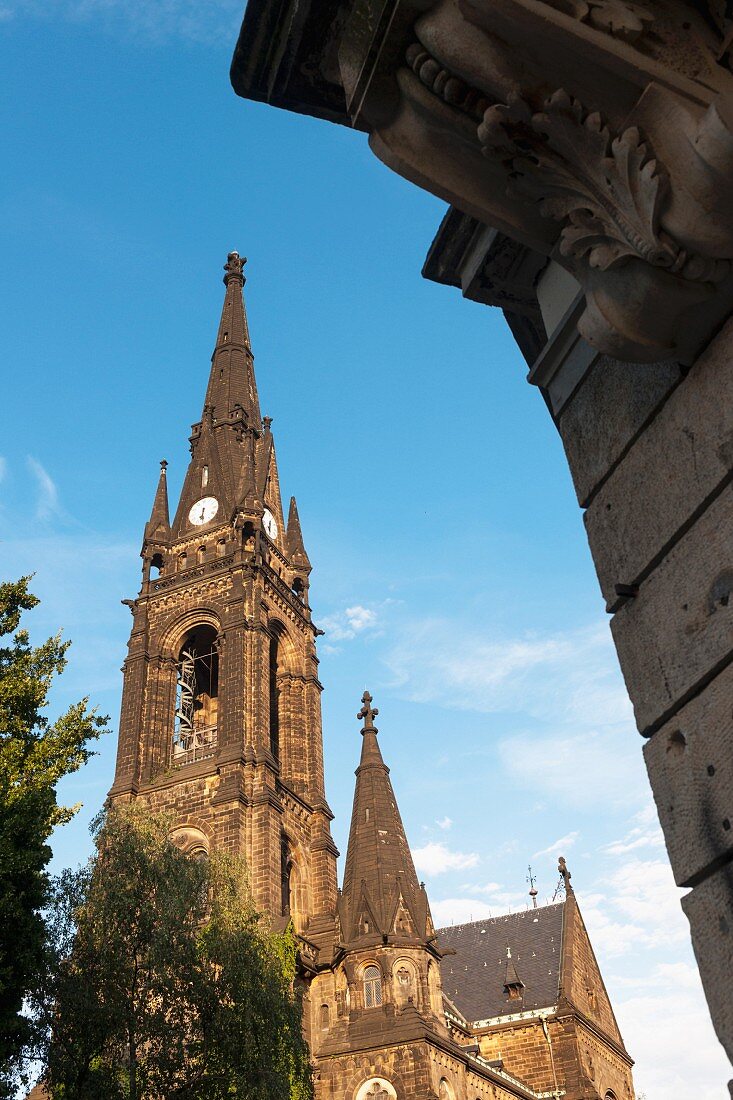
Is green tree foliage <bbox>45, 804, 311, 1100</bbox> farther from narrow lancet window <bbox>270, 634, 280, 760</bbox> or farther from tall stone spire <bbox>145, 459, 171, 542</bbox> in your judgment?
tall stone spire <bbox>145, 459, 171, 542</bbox>

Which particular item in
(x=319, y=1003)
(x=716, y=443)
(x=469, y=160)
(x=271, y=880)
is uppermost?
(x=271, y=880)

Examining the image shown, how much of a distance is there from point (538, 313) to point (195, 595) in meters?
34.6

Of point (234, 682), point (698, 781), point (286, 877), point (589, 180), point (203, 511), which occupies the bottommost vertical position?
point (698, 781)

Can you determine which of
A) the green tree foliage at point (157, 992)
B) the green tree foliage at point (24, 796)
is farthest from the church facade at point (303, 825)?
the green tree foliage at point (24, 796)

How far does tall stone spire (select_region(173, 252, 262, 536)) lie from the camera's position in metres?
42.5

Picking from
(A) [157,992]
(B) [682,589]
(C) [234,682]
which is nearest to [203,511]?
(C) [234,682]

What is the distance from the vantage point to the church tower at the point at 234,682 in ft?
106

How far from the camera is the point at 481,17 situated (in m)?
3.41

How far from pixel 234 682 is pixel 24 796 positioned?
21.2 metres

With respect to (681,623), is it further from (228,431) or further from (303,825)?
(228,431)

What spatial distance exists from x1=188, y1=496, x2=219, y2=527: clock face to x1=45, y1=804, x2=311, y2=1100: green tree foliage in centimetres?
A: 2211

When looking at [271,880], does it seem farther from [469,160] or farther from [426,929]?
[469,160]

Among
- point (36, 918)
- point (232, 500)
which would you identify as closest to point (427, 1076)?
point (36, 918)

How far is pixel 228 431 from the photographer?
152 feet
